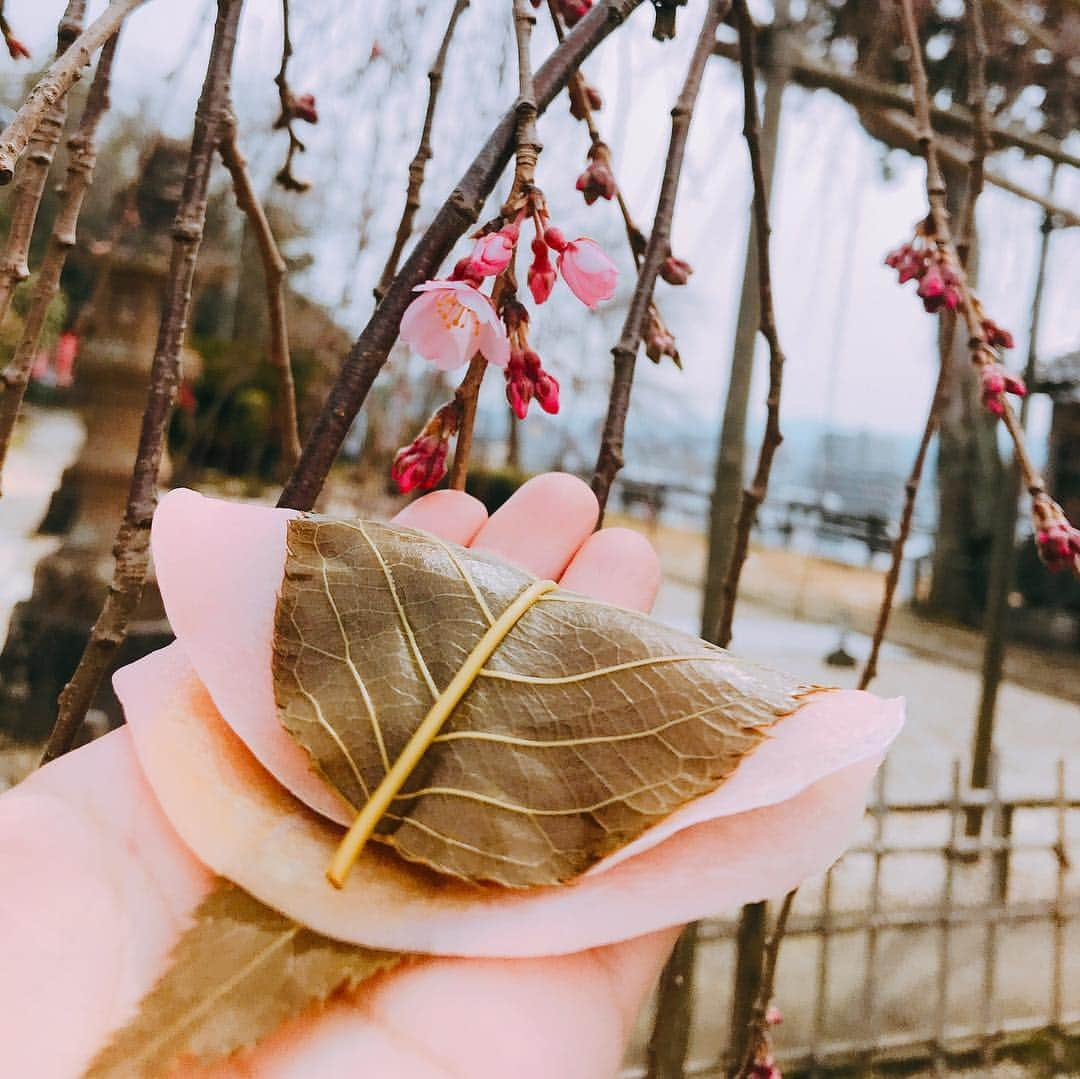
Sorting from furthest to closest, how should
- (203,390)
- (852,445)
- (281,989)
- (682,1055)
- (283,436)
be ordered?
(203,390) → (852,445) → (682,1055) → (283,436) → (281,989)

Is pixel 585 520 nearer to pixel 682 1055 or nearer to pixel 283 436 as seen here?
pixel 283 436

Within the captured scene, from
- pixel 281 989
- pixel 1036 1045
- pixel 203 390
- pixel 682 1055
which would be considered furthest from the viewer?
pixel 203 390

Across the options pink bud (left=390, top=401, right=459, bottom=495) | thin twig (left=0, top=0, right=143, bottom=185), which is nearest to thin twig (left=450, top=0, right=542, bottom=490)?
pink bud (left=390, top=401, right=459, bottom=495)

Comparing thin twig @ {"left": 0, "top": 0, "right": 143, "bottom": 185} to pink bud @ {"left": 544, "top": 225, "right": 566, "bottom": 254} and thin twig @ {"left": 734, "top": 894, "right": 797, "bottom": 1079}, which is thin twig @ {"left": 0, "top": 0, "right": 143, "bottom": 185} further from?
thin twig @ {"left": 734, "top": 894, "right": 797, "bottom": 1079}

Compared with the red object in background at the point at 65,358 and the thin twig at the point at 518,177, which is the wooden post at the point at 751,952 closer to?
the thin twig at the point at 518,177

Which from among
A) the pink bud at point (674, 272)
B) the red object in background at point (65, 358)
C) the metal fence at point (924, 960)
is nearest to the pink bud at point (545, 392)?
the pink bud at point (674, 272)

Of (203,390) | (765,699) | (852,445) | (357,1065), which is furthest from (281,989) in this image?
(203,390)
